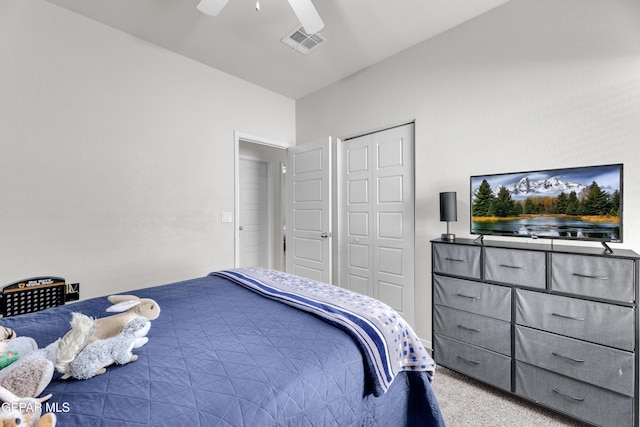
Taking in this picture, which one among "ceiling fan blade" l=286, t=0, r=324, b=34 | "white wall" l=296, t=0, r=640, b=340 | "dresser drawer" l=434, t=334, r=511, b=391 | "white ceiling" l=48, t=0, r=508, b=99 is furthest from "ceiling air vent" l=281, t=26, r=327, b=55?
"dresser drawer" l=434, t=334, r=511, b=391

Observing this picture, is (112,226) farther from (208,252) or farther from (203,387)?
(203,387)

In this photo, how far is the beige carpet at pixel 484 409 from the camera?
1682 mm

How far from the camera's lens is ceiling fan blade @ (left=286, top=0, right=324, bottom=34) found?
1.82m

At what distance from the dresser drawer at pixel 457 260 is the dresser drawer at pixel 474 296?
61mm

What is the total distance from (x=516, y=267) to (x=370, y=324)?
1221mm

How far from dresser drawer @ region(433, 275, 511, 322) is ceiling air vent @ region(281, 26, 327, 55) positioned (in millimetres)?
2340

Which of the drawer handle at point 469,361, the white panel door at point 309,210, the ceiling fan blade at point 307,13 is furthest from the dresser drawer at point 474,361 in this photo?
the ceiling fan blade at point 307,13

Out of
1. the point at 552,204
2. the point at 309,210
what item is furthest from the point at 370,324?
the point at 309,210

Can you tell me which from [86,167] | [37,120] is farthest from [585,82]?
[37,120]

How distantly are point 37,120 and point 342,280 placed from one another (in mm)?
3123

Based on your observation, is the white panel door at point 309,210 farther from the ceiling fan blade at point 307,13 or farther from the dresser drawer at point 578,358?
A: the dresser drawer at point 578,358

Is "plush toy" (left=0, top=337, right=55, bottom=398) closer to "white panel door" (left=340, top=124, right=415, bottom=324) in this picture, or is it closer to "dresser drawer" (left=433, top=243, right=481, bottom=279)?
"dresser drawer" (left=433, top=243, right=481, bottom=279)

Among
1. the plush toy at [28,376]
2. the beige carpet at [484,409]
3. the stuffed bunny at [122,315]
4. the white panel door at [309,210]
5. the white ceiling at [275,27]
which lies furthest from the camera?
the white panel door at [309,210]

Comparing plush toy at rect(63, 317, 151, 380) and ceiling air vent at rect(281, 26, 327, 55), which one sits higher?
ceiling air vent at rect(281, 26, 327, 55)
